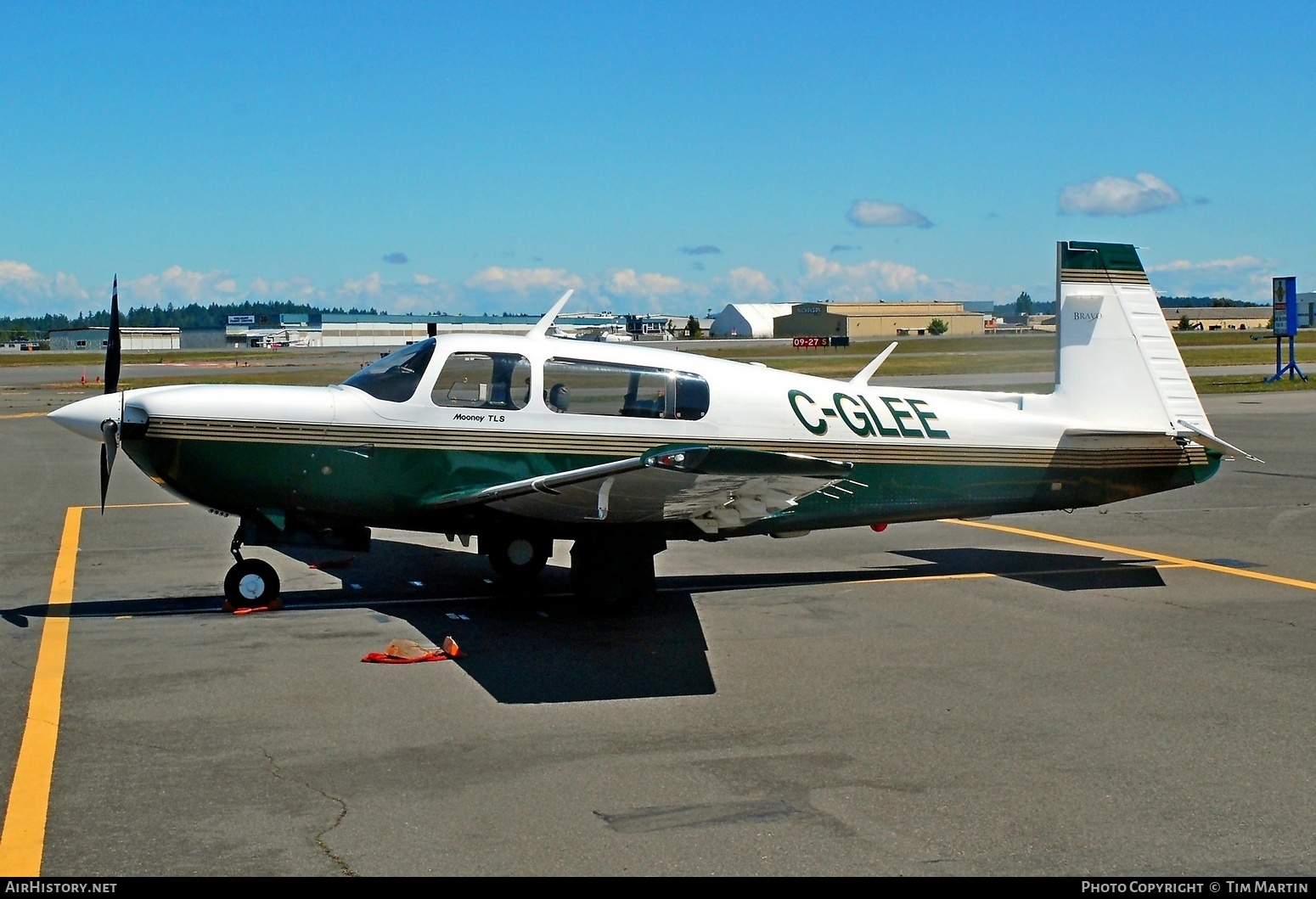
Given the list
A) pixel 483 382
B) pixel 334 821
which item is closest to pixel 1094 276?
pixel 483 382

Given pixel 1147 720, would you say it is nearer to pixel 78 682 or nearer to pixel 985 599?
pixel 985 599

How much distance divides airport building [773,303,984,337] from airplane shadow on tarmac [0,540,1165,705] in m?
81.2

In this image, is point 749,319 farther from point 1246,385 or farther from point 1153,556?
point 1153,556

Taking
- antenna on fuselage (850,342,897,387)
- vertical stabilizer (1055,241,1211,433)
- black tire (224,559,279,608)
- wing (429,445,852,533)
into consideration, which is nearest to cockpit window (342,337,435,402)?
wing (429,445,852,533)

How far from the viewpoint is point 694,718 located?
20.4 ft

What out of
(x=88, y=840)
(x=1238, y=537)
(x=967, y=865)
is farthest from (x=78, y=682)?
(x=1238, y=537)

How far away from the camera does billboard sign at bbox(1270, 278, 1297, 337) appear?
34.8m

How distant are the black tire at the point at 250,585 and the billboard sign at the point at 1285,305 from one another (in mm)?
34287

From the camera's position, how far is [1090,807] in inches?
193

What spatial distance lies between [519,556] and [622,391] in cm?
191

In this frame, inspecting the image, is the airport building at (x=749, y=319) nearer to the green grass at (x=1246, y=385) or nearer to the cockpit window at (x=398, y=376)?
the green grass at (x=1246, y=385)

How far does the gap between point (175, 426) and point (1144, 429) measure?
7833mm

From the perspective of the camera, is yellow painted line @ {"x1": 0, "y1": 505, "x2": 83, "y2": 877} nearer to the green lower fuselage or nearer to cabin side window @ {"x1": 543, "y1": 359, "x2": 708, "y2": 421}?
the green lower fuselage

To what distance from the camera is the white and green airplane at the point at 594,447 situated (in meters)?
8.09
